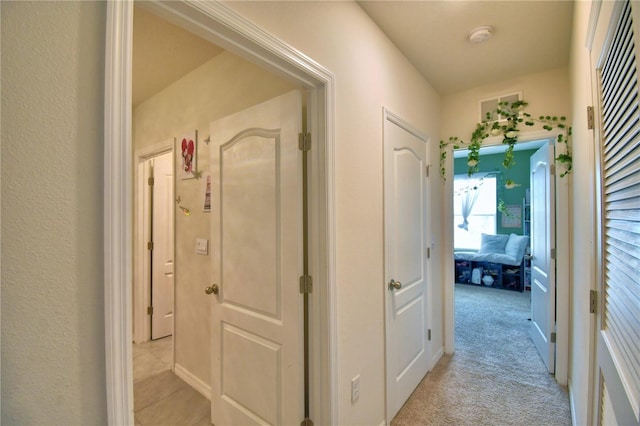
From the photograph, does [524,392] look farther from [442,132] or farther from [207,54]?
[207,54]

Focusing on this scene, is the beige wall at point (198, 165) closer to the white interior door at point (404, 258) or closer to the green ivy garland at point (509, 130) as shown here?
the white interior door at point (404, 258)

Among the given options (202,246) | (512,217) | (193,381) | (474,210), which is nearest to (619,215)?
(202,246)

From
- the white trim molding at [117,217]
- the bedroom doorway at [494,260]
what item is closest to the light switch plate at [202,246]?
the white trim molding at [117,217]

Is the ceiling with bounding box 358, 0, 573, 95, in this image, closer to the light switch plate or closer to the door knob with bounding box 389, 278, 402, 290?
the door knob with bounding box 389, 278, 402, 290

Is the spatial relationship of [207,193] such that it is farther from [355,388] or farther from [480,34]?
[480,34]

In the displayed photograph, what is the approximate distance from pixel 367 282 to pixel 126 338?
1263mm

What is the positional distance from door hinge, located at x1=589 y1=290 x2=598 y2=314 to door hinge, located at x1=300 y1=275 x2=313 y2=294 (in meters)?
1.22

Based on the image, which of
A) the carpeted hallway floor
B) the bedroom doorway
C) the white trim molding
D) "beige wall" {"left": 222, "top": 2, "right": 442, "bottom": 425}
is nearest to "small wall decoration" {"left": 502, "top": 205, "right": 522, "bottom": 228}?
the bedroom doorway

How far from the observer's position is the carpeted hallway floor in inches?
78.2

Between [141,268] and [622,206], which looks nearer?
[622,206]

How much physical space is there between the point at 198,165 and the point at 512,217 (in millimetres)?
6283

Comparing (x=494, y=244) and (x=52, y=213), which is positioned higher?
(x=52, y=213)

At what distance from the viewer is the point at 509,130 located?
8.64ft

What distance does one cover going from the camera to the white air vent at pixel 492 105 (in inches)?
105
